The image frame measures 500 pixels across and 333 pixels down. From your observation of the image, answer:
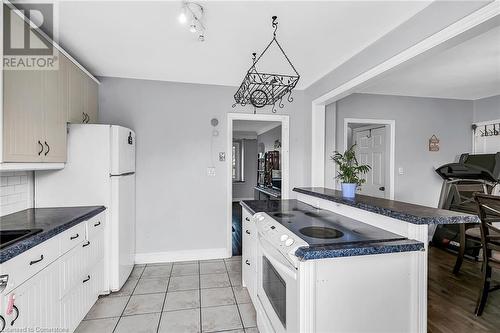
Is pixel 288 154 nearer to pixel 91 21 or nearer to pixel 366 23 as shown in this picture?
pixel 366 23

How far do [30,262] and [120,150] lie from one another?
1371mm

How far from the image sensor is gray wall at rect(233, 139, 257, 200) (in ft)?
27.7

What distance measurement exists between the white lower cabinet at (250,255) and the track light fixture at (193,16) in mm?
1623

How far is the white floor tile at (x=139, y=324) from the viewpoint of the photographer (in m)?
2.03

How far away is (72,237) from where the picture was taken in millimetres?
1900

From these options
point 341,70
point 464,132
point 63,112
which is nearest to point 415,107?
point 464,132

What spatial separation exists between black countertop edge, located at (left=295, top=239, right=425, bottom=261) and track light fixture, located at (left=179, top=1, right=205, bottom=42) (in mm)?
1697

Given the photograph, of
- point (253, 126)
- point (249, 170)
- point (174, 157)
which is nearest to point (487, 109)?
point (253, 126)

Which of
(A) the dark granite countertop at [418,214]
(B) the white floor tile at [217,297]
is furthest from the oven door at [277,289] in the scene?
(A) the dark granite countertop at [418,214]

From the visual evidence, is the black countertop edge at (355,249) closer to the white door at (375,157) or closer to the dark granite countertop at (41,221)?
the dark granite countertop at (41,221)

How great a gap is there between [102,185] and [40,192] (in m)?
0.52

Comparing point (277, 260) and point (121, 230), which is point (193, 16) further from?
point (121, 230)

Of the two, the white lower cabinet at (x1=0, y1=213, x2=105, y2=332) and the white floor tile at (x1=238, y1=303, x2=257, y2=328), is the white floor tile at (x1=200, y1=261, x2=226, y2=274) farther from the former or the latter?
the white lower cabinet at (x1=0, y1=213, x2=105, y2=332)

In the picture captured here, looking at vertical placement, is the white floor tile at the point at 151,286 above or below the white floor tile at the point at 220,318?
above
